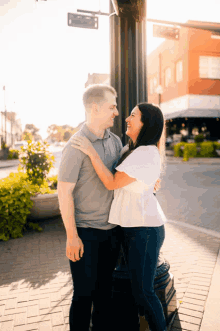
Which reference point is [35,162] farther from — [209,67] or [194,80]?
[209,67]

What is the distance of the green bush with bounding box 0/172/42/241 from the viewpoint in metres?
4.61

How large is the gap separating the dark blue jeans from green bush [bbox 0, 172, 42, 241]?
115 inches

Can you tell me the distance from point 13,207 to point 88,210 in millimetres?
3047

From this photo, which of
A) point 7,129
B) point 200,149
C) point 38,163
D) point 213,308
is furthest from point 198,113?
point 7,129

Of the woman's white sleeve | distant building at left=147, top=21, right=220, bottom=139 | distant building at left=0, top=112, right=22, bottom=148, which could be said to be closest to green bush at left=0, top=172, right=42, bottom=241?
the woman's white sleeve

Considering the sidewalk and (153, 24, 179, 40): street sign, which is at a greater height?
(153, 24, 179, 40): street sign

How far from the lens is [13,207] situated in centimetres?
464

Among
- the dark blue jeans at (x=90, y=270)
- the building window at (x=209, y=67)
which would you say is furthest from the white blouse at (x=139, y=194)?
the building window at (x=209, y=67)

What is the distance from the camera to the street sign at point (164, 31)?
10.3m

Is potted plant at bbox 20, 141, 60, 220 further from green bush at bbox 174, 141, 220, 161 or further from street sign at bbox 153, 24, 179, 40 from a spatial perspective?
green bush at bbox 174, 141, 220, 161

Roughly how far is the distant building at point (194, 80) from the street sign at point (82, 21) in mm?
15211

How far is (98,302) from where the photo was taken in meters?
2.23

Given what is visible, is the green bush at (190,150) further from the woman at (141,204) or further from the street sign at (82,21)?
the woman at (141,204)

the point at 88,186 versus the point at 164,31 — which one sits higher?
the point at 164,31
